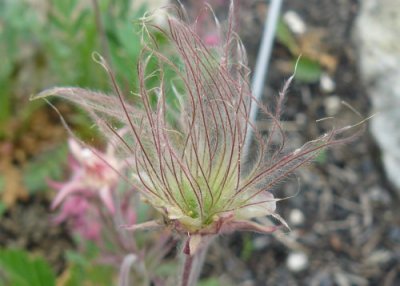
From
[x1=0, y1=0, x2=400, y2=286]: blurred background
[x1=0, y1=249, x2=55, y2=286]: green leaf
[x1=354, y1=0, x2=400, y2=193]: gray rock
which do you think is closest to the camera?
[x1=0, y1=249, x2=55, y2=286]: green leaf

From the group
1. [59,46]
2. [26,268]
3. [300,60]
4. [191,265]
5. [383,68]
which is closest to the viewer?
[191,265]

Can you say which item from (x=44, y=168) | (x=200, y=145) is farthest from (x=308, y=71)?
(x=200, y=145)

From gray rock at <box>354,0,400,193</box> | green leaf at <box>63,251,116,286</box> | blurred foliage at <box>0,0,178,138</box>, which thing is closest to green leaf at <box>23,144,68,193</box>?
blurred foliage at <box>0,0,178,138</box>

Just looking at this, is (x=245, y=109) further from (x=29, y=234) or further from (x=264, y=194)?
(x=29, y=234)

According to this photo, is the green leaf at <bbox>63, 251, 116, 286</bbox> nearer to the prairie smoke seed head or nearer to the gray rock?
the prairie smoke seed head

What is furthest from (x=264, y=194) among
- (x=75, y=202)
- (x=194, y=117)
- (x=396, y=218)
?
(x=396, y=218)

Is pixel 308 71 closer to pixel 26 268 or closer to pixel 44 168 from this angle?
pixel 44 168
